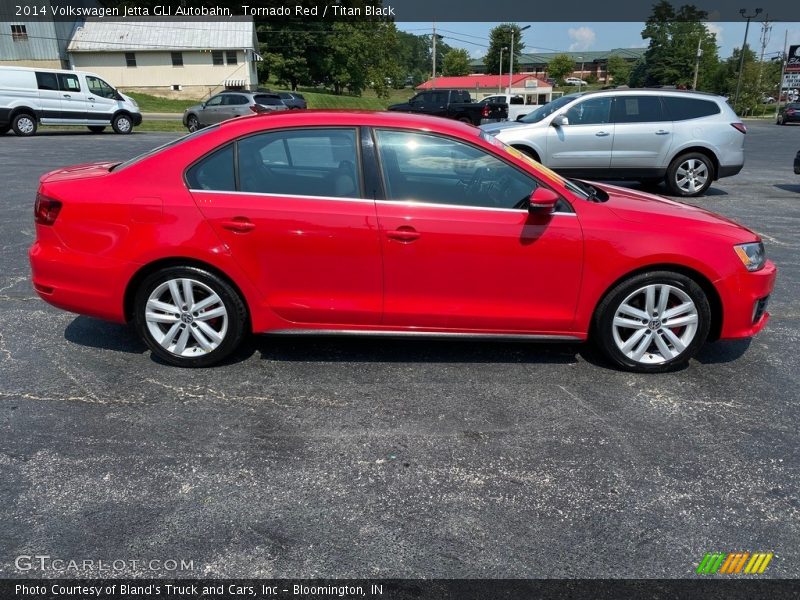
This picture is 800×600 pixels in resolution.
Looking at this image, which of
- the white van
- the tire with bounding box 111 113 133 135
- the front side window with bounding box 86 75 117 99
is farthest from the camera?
the tire with bounding box 111 113 133 135

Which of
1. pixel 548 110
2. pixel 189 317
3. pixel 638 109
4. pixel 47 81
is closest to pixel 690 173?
pixel 638 109

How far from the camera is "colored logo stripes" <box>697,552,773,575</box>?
2.44 metres

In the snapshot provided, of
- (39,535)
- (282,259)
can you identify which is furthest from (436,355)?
(39,535)

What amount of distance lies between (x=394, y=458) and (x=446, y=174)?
1828mm

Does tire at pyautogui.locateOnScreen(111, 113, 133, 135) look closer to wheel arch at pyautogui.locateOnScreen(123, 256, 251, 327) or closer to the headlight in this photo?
wheel arch at pyautogui.locateOnScreen(123, 256, 251, 327)

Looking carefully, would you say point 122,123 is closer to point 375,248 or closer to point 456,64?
point 375,248

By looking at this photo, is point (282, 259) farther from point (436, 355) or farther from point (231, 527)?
point (231, 527)

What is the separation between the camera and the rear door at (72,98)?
71.9 ft

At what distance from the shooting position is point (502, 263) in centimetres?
384

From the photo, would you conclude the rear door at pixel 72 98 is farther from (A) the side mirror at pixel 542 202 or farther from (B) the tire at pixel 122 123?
(A) the side mirror at pixel 542 202

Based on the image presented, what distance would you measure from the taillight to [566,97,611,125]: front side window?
8714 millimetres

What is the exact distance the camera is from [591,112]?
10.6m

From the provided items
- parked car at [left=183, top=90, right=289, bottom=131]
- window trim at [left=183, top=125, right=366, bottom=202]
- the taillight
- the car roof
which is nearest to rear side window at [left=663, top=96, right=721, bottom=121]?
the car roof

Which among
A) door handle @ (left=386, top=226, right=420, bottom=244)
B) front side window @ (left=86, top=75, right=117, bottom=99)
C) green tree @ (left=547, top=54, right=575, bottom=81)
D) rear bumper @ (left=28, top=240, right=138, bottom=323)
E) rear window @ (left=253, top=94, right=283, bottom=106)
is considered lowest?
rear bumper @ (left=28, top=240, right=138, bottom=323)
